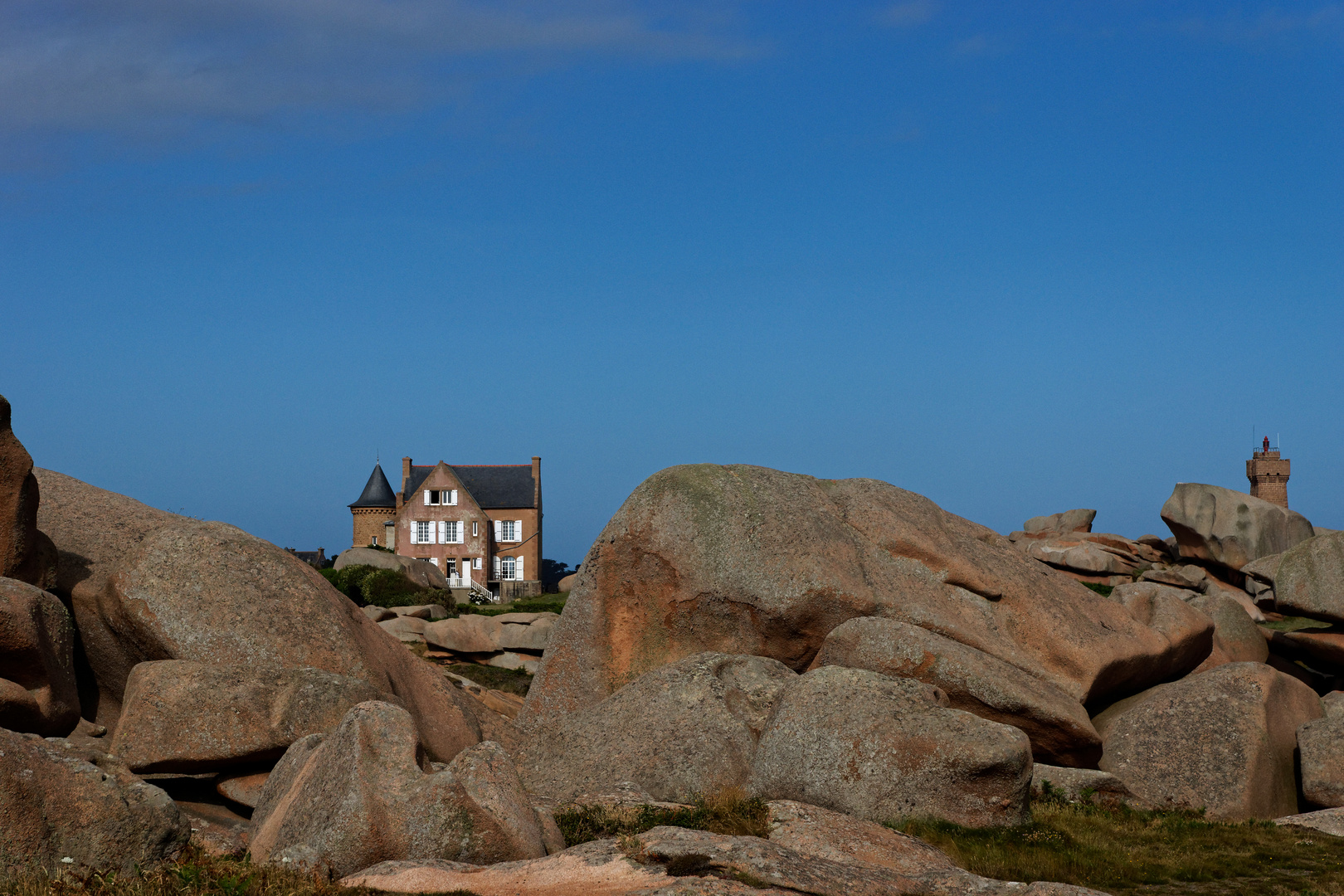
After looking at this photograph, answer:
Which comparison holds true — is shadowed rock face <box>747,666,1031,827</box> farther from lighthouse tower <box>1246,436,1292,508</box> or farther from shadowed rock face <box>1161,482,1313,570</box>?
lighthouse tower <box>1246,436,1292,508</box>

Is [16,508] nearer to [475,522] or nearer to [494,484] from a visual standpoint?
[475,522]

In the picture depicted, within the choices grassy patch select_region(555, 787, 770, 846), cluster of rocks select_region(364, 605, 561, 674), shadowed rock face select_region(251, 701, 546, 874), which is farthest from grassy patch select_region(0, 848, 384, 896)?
cluster of rocks select_region(364, 605, 561, 674)

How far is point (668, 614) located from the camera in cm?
2156

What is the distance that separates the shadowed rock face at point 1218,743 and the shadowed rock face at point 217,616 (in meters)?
11.5

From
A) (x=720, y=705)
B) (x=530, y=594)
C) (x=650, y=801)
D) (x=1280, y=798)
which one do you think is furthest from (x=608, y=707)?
(x=530, y=594)

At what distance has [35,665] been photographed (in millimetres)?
16922

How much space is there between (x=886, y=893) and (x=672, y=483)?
11.5 meters

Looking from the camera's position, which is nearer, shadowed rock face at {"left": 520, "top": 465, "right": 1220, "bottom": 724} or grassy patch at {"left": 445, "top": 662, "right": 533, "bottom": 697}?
shadowed rock face at {"left": 520, "top": 465, "right": 1220, "bottom": 724}

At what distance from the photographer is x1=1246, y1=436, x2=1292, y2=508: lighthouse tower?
2741 inches

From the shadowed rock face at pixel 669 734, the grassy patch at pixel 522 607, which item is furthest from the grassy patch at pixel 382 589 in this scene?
the shadowed rock face at pixel 669 734

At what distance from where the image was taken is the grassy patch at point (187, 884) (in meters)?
10.7

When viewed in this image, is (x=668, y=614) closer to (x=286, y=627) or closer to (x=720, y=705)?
(x=720, y=705)

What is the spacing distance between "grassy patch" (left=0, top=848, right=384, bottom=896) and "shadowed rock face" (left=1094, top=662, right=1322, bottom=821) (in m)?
13.1

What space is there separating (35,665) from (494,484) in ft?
233
